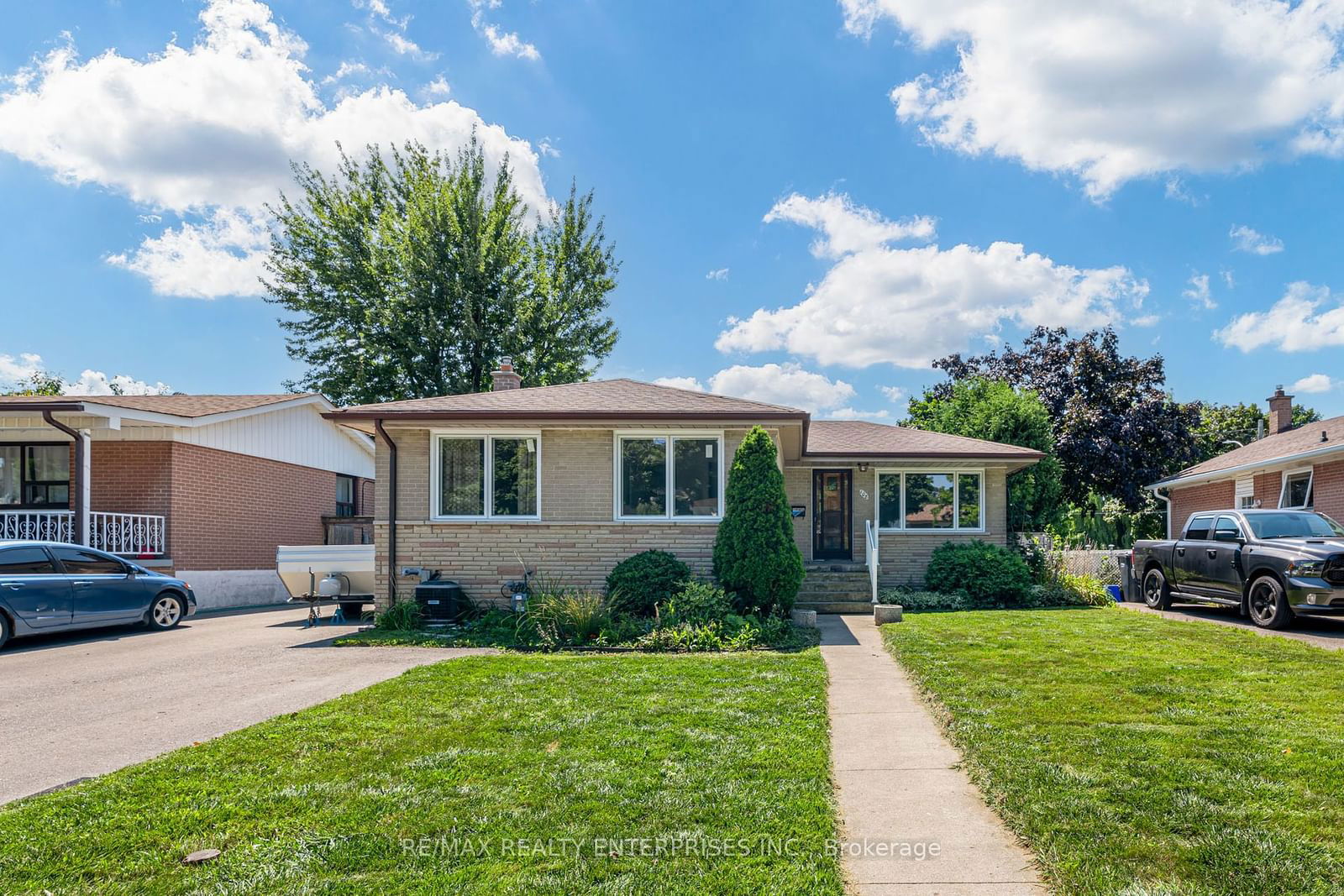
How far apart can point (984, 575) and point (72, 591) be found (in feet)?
49.6

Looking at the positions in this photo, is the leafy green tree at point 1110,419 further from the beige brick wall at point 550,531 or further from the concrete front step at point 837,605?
the beige brick wall at point 550,531

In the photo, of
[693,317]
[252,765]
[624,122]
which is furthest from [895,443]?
[252,765]

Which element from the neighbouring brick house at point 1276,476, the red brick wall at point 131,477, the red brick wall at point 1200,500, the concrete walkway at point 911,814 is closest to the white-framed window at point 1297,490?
Result: the neighbouring brick house at point 1276,476

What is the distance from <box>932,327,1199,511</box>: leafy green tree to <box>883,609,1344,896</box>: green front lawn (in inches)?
624

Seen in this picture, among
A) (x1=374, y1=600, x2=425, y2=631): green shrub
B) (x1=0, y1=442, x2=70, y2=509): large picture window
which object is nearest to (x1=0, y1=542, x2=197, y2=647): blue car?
(x1=374, y1=600, x2=425, y2=631): green shrub

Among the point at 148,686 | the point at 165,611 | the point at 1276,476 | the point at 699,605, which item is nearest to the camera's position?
the point at 148,686

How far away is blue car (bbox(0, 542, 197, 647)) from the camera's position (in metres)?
10.4

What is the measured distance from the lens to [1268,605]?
11.2 meters

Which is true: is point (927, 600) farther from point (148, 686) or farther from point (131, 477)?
point (131, 477)

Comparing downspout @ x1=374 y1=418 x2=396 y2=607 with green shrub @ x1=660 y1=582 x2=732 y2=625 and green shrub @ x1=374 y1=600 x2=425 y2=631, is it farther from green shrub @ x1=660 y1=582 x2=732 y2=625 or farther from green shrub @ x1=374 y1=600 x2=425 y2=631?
green shrub @ x1=660 y1=582 x2=732 y2=625

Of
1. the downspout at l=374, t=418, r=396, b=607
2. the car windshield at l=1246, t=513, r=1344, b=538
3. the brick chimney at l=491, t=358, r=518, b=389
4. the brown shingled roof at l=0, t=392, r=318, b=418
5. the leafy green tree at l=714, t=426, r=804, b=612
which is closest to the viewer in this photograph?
the leafy green tree at l=714, t=426, r=804, b=612

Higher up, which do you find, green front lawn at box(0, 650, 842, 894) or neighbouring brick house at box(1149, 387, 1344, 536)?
neighbouring brick house at box(1149, 387, 1344, 536)

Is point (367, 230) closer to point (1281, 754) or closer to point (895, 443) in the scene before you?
point (895, 443)

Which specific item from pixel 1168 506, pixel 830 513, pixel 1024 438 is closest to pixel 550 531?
pixel 830 513
